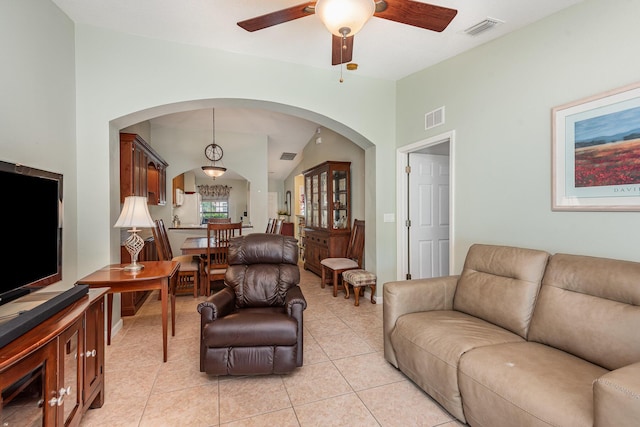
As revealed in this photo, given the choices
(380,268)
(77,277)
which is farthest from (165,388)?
(380,268)

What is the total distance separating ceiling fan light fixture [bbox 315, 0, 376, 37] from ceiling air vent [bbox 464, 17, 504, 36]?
150cm

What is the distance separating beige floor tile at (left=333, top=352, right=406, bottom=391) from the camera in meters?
2.19

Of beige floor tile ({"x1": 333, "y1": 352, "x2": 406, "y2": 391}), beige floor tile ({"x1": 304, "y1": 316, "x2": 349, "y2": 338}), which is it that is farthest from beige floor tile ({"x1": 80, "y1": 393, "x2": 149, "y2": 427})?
beige floor tile ({"x1": 304, "y1": 316, "x2": 349, "y2": 338})

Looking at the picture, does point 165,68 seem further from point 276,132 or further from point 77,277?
point 276,132

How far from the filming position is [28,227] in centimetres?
155

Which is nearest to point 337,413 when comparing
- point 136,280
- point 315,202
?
point 136,280

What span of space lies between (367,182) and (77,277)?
3.42 m

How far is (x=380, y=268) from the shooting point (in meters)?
4.01

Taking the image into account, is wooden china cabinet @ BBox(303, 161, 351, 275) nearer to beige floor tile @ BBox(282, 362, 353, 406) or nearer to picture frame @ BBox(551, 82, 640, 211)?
beige floor tile @ BBox(282, 362, 353, 406)

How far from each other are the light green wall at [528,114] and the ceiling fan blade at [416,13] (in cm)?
106

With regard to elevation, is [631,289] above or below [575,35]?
below

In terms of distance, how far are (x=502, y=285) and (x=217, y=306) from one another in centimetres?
212

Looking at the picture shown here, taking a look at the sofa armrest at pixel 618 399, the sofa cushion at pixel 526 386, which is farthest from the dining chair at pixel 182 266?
the sofa armrest at pixel 618 399

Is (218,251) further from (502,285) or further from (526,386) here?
(526,386)
